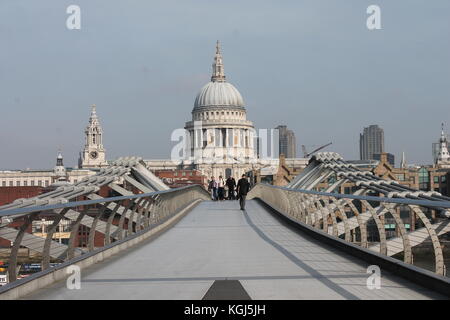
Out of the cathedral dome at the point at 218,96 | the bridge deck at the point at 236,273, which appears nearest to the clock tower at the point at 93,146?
the cathedral dome at the point at 218,96

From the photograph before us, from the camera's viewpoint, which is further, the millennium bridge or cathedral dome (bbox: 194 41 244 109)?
Answer: cathedral dome (bbox: 194 41 244 109)

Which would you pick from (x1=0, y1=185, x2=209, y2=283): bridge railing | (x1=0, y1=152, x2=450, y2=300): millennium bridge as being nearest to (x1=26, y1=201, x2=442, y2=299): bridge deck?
(x1=0, y1=152, x2=450, y2=300): millennium bridge

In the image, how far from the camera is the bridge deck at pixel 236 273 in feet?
25.2

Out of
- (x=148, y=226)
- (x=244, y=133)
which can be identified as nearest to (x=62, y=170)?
(x=244, y=133)

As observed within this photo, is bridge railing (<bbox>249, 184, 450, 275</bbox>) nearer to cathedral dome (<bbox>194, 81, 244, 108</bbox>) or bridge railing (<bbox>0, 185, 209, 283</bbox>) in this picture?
bridge railing (<bbox>0, 185, 209, 283</bbox>)

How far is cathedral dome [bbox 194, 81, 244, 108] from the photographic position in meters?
182

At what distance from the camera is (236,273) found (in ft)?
30.7

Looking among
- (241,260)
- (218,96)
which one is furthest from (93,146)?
(241,260)

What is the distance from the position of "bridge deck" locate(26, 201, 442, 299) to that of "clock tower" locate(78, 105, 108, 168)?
176667 millimetres

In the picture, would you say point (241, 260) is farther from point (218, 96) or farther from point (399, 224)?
point (218, 96)

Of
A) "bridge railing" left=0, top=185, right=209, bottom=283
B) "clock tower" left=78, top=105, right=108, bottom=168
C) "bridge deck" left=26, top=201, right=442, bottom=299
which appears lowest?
"bridge deck" left=26, top=201, right=442, bottom=299

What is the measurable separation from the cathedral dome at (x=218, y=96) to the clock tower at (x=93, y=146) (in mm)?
26054
